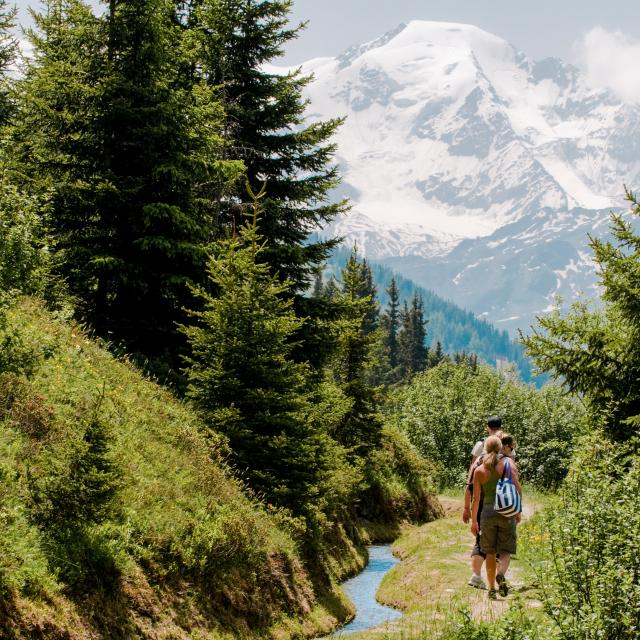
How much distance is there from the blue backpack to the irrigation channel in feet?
9.56

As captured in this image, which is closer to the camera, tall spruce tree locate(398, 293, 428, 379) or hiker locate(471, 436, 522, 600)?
hiker locate(471, 436, 522, 600)

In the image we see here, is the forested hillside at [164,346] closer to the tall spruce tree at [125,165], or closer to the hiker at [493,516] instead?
the tall spruce tree at [125,165]

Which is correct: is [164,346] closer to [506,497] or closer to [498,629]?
[506,497]

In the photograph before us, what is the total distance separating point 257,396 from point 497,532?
5.84 metres

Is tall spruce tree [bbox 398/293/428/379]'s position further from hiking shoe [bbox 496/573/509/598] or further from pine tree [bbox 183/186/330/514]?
hiking shoe [bbox 496/573/509/598]

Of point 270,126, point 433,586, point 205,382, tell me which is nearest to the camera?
point 205,382

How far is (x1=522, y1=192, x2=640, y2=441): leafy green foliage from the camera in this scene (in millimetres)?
16875

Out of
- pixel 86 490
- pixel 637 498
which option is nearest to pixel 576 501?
pixel 637 498

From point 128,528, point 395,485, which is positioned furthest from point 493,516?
point 395,485

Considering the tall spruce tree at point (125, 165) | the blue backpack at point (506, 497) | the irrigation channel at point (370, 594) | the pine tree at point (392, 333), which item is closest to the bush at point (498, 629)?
the blue backpack at point (506, 497)

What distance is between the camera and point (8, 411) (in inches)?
423

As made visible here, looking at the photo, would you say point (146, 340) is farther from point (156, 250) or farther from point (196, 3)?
point (196, 3)

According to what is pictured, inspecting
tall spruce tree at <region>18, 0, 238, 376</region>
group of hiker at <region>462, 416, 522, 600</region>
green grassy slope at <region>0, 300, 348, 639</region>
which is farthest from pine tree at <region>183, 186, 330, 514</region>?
group of hiker at <region>462, 416, 522, 600</region>

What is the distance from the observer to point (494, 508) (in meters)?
11.6
